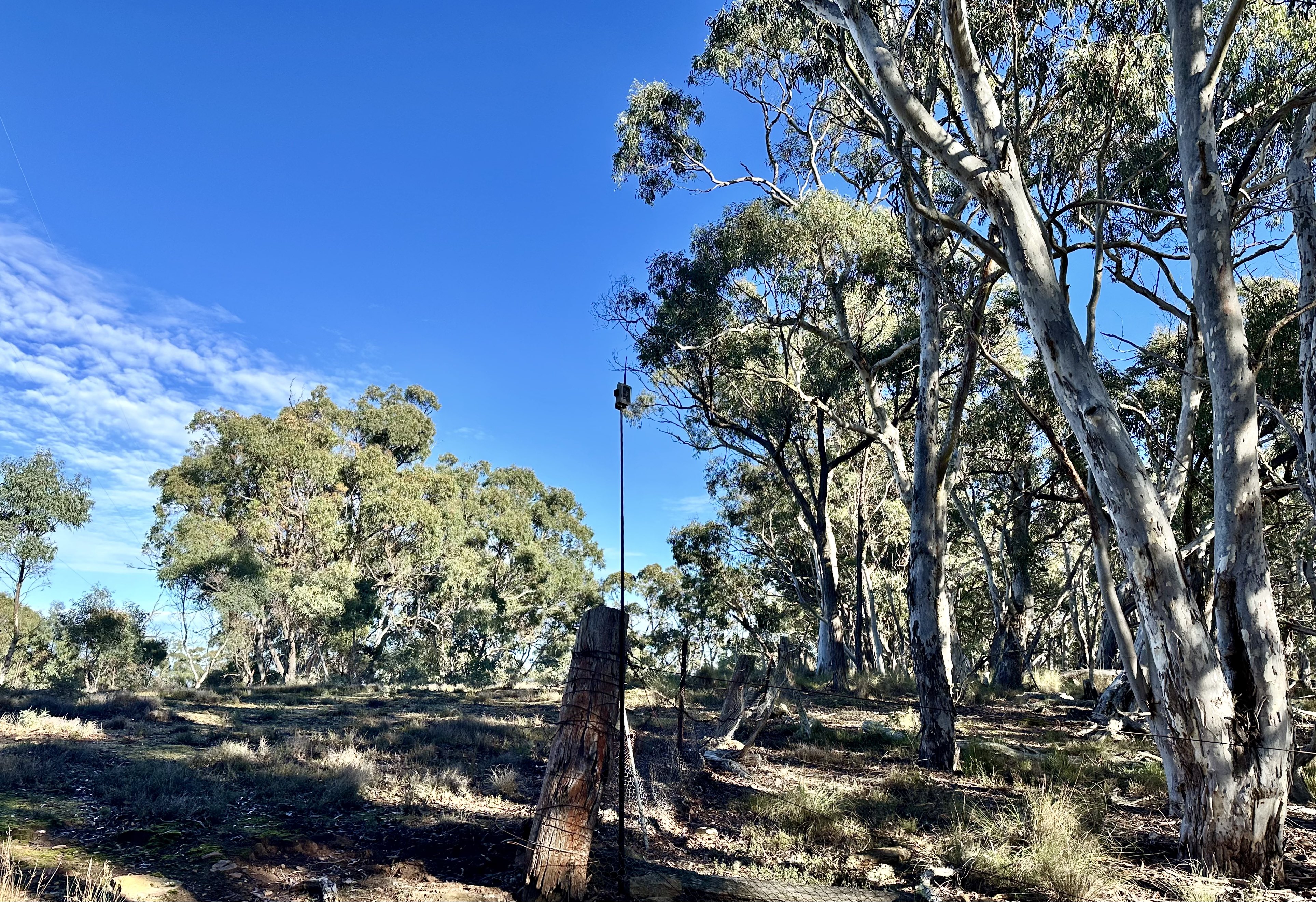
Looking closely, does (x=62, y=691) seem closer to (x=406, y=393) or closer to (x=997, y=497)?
(x=406, y=393)

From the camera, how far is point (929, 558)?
8.68 metres

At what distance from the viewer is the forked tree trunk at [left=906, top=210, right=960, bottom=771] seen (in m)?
8.10

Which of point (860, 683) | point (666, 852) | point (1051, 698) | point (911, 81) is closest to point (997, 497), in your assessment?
point (1051, 698)

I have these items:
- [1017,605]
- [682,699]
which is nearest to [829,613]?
[1017,605]

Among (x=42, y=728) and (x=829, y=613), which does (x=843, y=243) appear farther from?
(x=42, y=728)

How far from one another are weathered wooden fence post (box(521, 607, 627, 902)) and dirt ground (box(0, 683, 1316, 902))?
9.6 inches

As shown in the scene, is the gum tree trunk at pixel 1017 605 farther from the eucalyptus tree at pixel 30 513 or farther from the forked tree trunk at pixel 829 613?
the eucalyptus tree at pixel 30 513

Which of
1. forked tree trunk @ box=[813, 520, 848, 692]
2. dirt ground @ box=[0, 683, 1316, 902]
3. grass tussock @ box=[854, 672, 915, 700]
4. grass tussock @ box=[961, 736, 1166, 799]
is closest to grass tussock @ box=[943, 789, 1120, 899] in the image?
dirt ground @ box=[0, 683, 1316, 902]

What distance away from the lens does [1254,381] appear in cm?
532

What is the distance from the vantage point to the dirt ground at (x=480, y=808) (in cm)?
464

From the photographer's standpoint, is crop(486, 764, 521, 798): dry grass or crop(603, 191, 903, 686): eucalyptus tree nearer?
crop(486, 764, 521, 798): dry grass

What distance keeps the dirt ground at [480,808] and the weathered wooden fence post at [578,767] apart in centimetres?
24

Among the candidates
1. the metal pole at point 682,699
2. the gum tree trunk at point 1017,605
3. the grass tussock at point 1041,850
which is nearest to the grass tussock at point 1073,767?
the grass tussock at point 1041,850

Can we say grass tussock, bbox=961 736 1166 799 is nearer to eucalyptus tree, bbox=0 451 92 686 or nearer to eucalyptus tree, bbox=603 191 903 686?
eucalyptus tree, bbox=603 191 903 686
